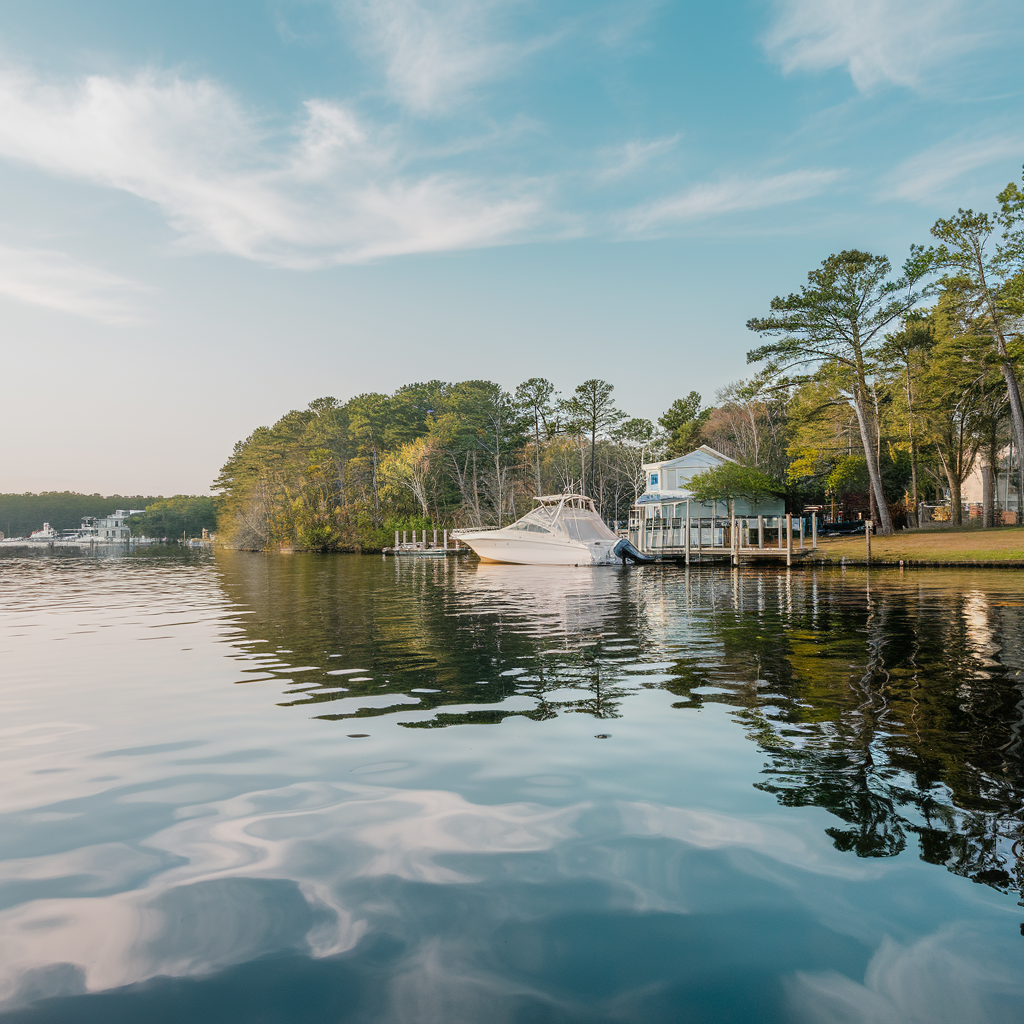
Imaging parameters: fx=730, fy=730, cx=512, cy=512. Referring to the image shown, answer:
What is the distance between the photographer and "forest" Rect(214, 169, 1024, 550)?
123 ft

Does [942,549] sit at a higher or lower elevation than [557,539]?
lower

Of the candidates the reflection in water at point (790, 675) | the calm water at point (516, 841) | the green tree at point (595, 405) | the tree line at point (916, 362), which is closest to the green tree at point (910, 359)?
the tree line at point (916, 362)

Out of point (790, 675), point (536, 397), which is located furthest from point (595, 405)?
point (790, 675)

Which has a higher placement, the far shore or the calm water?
the far shore

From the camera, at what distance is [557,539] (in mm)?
40438

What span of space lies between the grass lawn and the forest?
4439 mm

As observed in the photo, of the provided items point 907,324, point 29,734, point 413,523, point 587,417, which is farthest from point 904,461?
point 29,734

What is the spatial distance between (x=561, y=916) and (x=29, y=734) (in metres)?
6.53

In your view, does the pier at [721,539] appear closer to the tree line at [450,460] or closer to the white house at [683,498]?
the white house at [683,498]

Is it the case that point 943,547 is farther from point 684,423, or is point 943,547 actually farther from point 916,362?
point 684,423

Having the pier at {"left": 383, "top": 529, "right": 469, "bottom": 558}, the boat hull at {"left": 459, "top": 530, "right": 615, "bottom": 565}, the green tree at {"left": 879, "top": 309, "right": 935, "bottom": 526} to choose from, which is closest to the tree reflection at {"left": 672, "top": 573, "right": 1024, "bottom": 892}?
the boat hull at {"left": 459, "top": 530, "right": 615, "bottom": 565}

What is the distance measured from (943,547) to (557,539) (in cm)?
1865

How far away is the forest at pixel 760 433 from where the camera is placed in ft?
123

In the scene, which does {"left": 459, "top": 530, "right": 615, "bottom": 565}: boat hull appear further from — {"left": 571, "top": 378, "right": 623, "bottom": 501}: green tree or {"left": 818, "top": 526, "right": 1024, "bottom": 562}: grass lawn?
{"left": 571, "top": 378, "right": 623, "bottom": 501}: green tree
